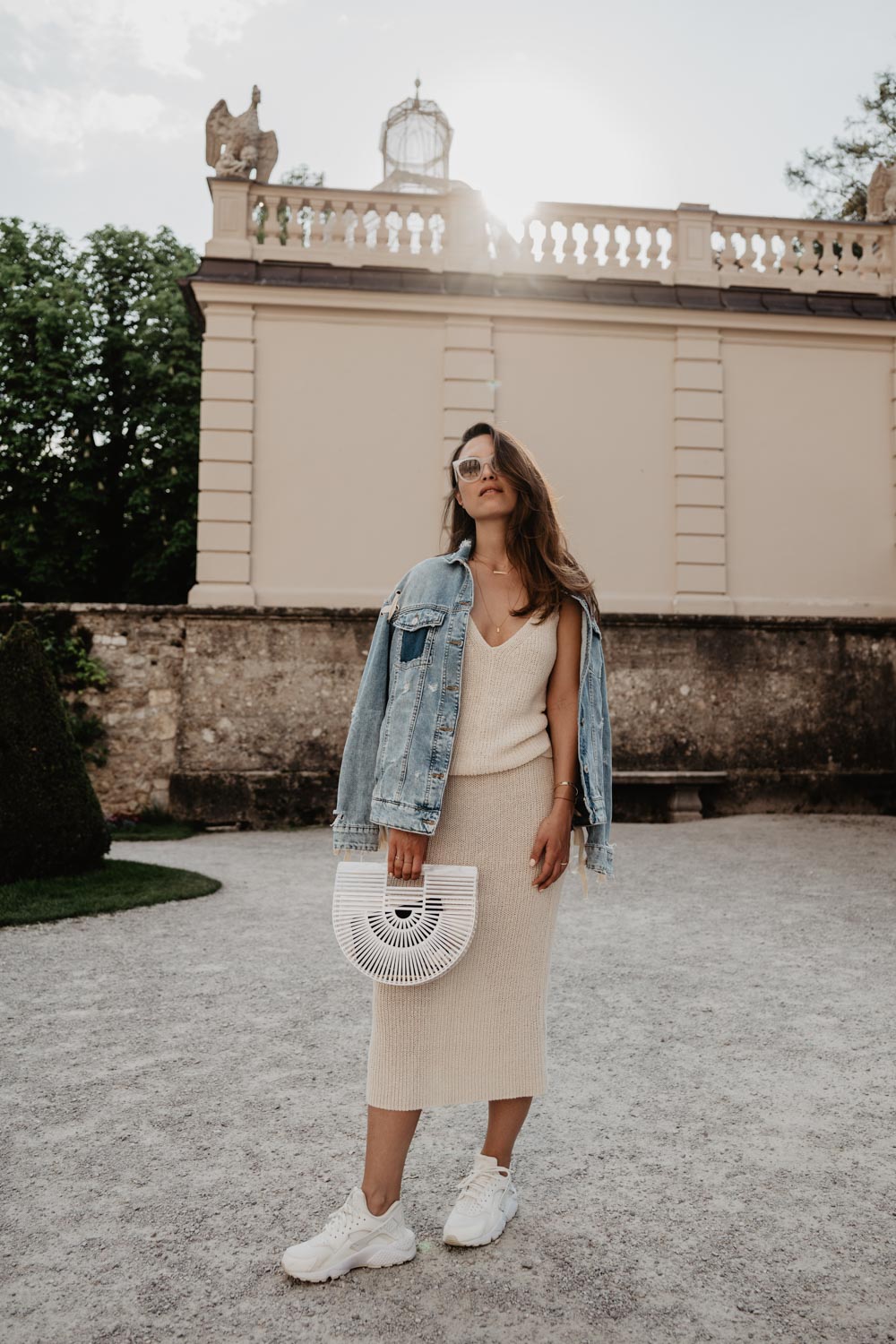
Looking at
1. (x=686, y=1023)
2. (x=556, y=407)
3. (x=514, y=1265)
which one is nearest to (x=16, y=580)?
(x=556, y=407)

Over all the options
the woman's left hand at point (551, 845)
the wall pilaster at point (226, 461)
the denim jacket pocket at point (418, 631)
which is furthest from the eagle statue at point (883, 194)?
Answer: the woman's left hand at point (551, 845)

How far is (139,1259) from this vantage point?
2.47 m

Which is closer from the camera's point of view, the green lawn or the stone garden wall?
the green lawn

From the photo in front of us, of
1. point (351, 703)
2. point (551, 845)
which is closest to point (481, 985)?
point (551, 845)

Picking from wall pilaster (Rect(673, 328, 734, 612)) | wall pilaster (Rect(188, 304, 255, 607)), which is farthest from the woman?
wall pilaster (Rect(673, 328, 734, 612))

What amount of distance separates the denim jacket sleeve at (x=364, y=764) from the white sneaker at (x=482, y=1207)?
3.02ft

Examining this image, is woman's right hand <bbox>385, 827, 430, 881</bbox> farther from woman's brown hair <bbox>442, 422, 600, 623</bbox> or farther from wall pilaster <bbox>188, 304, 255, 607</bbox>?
wall pilaster <bbox>188, 304, 255, 607</bbox>

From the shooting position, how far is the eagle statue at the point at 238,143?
11961mm

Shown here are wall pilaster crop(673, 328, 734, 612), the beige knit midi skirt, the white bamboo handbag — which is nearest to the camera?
the white bamboo handbag

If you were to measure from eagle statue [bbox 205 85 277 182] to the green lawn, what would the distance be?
8504mm

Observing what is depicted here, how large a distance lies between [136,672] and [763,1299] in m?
9.99

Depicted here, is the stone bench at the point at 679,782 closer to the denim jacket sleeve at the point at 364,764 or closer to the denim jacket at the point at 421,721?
the denim jacket at the point at 421,721

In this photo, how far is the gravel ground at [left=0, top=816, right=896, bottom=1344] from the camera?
2.27 meters

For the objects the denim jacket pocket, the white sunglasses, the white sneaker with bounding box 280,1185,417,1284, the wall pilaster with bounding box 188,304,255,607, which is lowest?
the white sneaker with bounding box 280,1185,417,1284
